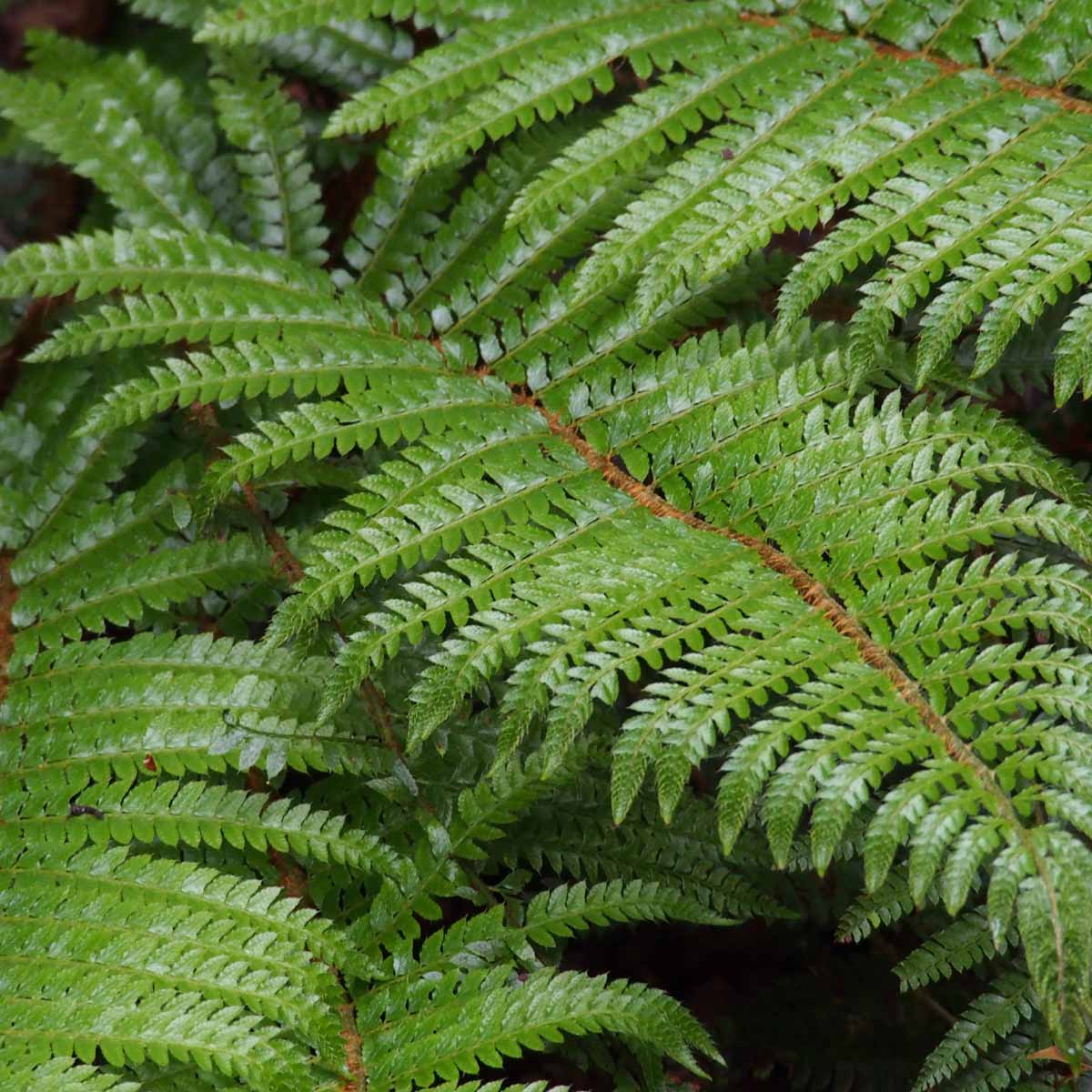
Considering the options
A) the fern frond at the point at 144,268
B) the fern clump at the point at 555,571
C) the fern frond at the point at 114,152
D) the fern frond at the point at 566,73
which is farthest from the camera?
the fern frond at the point at 114,152

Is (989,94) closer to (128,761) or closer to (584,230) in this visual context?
(584,230)

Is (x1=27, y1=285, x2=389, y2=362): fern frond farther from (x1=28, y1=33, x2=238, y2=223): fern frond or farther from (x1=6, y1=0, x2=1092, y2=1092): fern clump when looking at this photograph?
(x1=28, y1=33, x2=238, y2=223): fern frond

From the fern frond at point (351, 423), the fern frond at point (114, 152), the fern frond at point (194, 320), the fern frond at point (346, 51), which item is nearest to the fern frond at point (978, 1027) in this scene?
the fern frond at point (351, 423)

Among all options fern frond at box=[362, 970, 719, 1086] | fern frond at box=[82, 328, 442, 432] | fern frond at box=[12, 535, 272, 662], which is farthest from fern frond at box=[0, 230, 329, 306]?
fern frond at box=[362, 970, 719, 1086]

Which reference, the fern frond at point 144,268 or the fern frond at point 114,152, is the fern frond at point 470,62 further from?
the fern frond at point 114,152

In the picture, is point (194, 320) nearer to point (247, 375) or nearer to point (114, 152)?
point (247, 375)

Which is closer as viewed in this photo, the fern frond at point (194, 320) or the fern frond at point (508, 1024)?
the fern frond at point (508, 1024)

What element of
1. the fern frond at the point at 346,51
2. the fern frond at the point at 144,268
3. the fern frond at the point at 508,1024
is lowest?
the fern frond at the point at 508,1024

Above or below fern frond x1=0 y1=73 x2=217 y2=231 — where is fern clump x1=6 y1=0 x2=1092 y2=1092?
below

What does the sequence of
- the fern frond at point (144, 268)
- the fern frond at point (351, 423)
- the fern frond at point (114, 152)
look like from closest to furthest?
the fern frond at point (351, 423)
the fern frond at point (144, 268)
the fern frond at point (114, 152)
